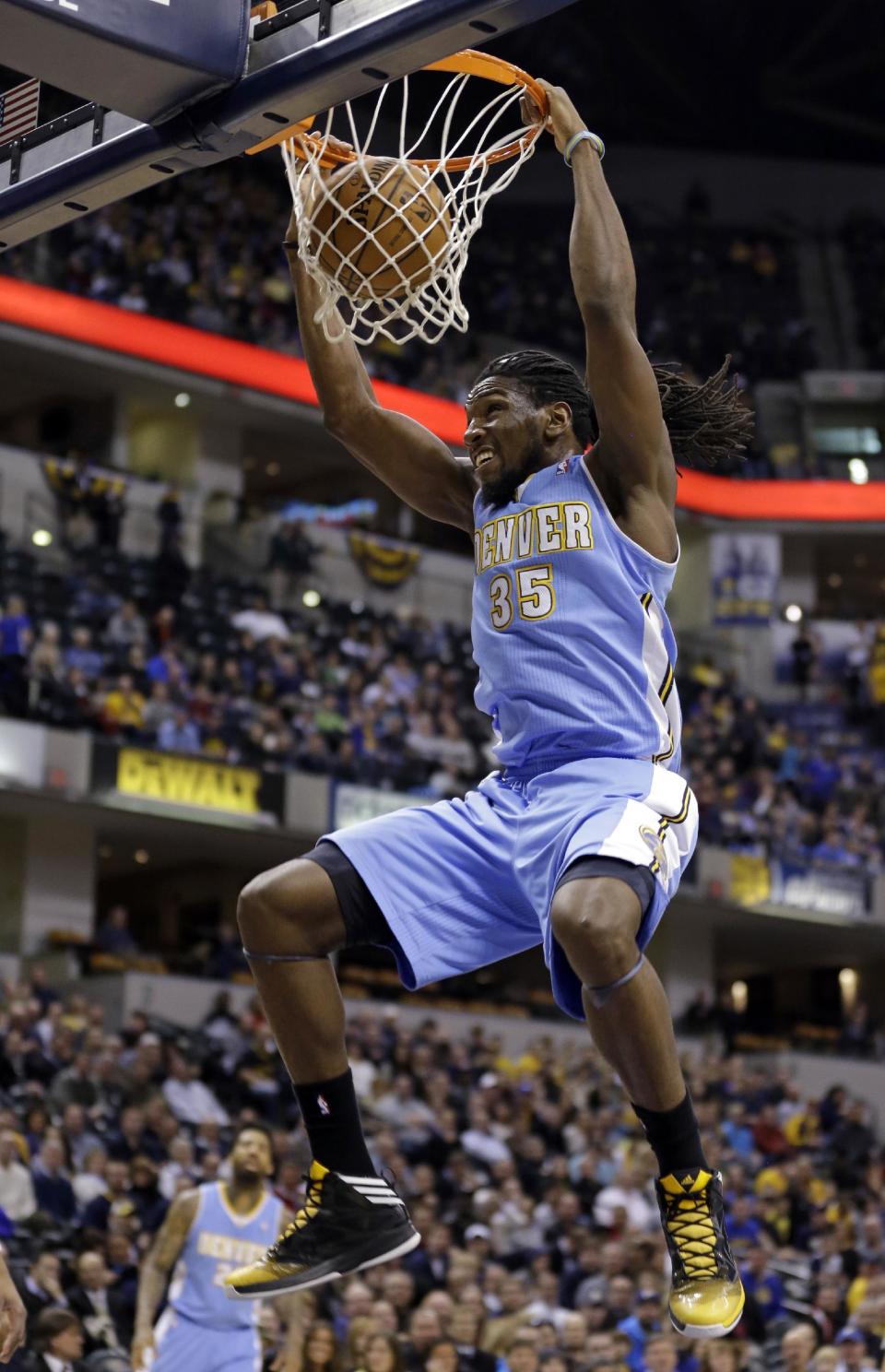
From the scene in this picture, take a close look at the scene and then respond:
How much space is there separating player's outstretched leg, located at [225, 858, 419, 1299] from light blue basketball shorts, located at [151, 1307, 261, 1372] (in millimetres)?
4398

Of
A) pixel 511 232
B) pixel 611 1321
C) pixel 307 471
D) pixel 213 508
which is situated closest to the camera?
pixel 611 1321

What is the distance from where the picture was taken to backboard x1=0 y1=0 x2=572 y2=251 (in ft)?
12.8

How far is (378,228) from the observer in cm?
482

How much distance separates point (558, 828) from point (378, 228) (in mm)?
1559

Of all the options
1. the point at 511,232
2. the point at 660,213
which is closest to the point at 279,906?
the point at 511,232

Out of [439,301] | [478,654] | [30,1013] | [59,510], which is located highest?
[59,510]

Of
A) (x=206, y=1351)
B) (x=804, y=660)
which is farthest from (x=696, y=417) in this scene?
(x=804, y=660)

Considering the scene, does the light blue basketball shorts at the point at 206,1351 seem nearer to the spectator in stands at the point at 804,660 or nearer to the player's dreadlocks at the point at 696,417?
the player's dreadlocks at the point at 696,417

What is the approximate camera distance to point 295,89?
4.14m

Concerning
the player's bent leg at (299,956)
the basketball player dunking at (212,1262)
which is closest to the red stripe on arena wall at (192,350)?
the basketball player dunking at (212,1262)

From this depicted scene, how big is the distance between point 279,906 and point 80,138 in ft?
6.04

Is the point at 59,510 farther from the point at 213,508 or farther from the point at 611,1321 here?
the point at 611,1321

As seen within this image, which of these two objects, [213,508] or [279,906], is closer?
[279,906]

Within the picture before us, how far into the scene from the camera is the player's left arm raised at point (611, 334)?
14.3 ft
